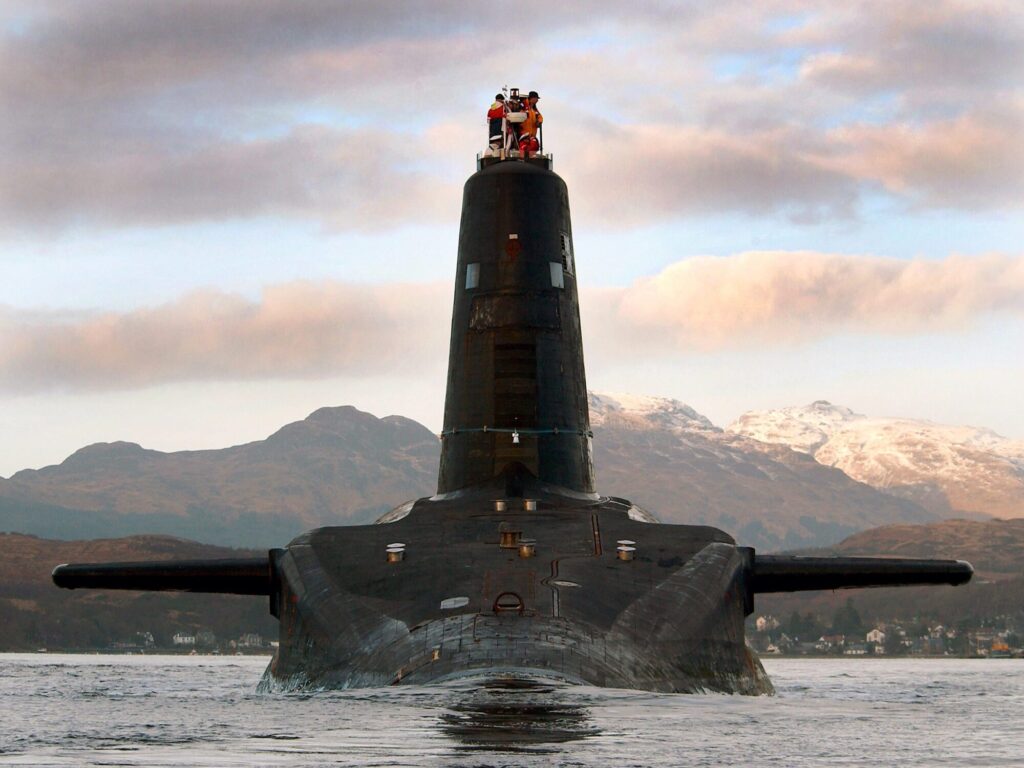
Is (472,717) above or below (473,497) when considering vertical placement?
below

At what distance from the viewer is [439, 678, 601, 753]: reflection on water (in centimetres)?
2422

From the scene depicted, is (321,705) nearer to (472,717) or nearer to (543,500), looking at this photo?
(472,717)

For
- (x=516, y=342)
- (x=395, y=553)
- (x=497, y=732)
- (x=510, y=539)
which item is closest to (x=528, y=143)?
(x=516, y=342)

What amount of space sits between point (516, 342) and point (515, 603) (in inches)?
592

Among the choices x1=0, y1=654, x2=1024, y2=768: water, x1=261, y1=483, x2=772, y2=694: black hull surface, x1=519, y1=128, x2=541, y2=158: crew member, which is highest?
x1=519, y1=128, x2=541, y2=158: crew member

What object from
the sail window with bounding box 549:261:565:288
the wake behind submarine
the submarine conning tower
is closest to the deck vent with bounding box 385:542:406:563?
the wake behind submarine

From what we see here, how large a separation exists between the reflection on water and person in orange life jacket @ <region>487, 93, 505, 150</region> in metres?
27.3

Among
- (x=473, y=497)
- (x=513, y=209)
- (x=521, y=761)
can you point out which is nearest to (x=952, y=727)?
(x=521, y=761)

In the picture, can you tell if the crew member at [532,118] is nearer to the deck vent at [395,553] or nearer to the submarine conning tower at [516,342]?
the submarine conning tower at [516,342]

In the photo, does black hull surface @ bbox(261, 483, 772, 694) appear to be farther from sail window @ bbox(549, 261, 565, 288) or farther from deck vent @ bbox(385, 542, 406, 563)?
sail window @ bbox(549, 261, 565, 288)

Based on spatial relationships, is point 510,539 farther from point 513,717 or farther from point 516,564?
point 513,717

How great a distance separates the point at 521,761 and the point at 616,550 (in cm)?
1962

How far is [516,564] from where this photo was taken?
39719 millimetres

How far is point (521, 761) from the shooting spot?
2225 cm
